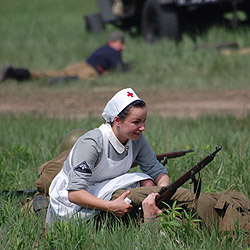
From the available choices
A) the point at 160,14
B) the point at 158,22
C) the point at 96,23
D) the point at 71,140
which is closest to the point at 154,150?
the point at 71,140

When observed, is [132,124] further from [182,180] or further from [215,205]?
[215,205]

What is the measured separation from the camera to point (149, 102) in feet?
35.3

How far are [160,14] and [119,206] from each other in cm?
1097

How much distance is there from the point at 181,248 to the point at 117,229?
46cm

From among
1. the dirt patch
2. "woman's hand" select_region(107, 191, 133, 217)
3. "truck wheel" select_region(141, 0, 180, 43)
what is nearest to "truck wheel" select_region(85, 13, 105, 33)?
"truck wheel" select_region(141, 0, 180, 43)

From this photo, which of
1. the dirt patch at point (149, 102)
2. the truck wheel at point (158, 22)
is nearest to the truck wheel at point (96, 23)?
the truck wheel at point (158, 22)

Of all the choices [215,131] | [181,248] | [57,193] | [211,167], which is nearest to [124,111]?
[57,193]

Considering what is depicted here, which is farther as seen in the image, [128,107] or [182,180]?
[128,107]

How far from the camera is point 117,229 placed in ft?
13.7

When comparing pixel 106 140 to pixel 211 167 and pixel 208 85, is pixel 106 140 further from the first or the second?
pixel 208 85

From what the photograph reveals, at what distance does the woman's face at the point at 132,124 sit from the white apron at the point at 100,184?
0.11 metres

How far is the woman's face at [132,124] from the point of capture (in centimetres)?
438

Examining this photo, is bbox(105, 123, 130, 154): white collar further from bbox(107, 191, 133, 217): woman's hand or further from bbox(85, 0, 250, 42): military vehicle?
bbox(85, 0, 250, 42): military vehicle

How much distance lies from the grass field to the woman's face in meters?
0.58
